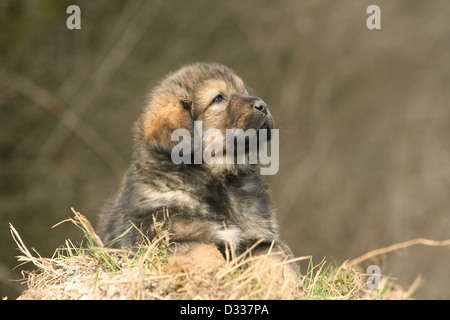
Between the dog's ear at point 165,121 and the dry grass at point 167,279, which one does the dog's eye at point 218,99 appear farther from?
the dry grass at point 167,279

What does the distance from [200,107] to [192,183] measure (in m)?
0.66

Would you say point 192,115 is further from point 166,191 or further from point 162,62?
point 162,62

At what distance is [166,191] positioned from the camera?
142 inches

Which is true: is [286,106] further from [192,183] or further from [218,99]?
[192,183]

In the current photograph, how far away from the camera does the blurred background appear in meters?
7.64

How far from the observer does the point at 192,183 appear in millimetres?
3686

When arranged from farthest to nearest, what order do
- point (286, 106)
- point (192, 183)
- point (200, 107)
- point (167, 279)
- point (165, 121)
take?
point (286, 106) < point (200, 107) < point (165, 121) < point (192, 183) < point (167, 279)

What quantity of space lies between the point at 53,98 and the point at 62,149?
2.30 feet

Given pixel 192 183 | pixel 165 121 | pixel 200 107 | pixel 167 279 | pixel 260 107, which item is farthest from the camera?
pixel 200 107

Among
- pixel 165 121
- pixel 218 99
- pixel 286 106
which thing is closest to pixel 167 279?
pixel 165 121

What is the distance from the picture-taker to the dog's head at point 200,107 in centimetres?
382

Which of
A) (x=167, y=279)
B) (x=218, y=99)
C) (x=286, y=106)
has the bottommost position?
(x=167, y=279)

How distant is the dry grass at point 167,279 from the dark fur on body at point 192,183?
0.95 feet
